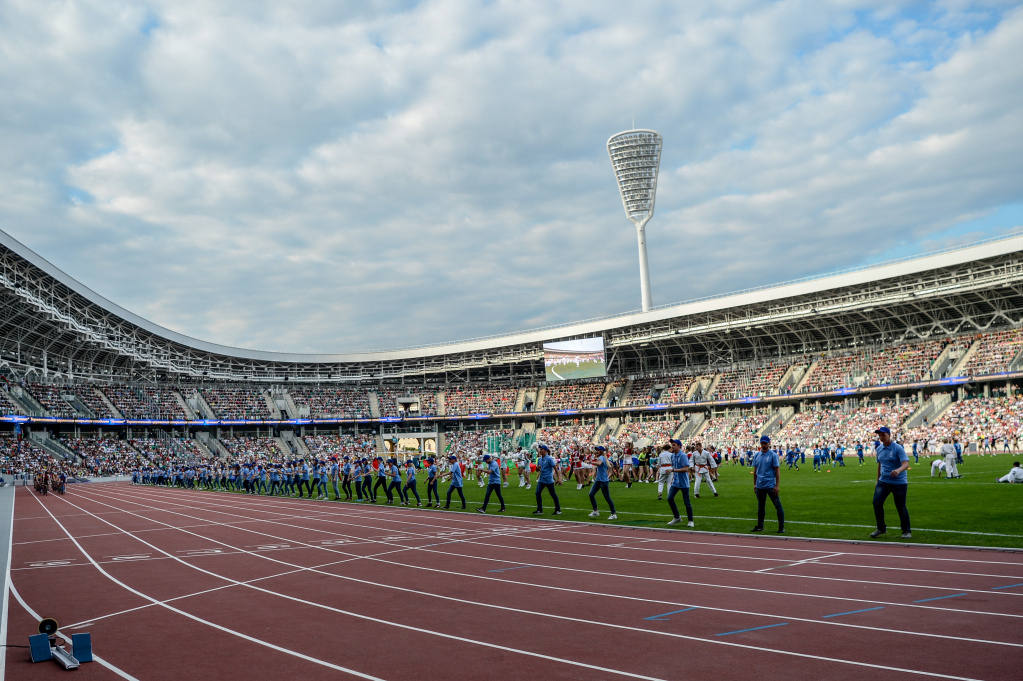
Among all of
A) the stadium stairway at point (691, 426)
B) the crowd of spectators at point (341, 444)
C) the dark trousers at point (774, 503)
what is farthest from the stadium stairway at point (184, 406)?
the dark trousers at point (774, 503)

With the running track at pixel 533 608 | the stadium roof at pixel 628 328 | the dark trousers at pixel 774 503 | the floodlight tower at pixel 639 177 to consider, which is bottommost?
the running track at pixel 533 608

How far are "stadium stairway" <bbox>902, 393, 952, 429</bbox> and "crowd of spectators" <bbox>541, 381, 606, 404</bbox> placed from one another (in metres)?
30.7

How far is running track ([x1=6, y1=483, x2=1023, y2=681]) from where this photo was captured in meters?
5.96

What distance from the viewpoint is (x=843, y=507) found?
16672 mm

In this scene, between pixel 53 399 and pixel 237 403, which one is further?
pixel 237 403

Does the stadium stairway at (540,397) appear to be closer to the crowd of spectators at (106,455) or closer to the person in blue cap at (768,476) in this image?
the crowd of spectators at (106,455)

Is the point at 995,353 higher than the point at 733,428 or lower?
higher

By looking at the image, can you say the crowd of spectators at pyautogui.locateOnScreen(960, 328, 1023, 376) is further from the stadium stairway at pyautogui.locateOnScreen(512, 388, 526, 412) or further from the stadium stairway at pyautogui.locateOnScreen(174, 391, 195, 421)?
the stadium stairway at pyautogui.locateOnScreen(174, 391, 195, 421)

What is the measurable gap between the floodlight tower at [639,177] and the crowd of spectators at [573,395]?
15764 mm

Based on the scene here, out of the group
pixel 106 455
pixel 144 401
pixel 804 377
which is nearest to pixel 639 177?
pixel 804 377

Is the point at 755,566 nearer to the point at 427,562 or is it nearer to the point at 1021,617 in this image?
the point at 1021,617

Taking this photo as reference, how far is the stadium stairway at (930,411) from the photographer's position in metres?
48.0

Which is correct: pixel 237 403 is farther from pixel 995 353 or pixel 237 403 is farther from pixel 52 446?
pixel 995 353

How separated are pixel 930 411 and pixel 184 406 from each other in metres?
65.4
